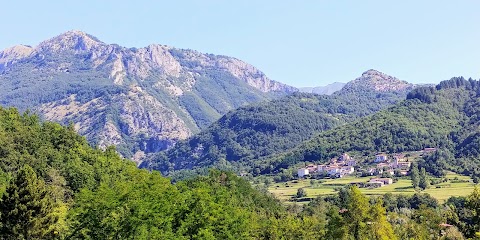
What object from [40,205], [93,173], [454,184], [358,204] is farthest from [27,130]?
[454,184]

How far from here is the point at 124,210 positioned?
46.6 metres

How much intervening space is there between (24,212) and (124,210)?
36.9 ft

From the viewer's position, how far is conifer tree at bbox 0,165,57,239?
4912cm

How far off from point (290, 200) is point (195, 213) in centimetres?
12043

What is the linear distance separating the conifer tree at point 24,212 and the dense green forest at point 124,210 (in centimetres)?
9

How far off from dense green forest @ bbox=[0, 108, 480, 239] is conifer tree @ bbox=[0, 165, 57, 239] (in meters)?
0.09

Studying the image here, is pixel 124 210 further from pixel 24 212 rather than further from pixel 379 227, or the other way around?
pixel 379 227

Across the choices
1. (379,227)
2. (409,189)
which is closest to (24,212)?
(379,227)

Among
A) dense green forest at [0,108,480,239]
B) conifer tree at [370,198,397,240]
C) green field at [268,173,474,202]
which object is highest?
dense green forest at [0,108,480,239]

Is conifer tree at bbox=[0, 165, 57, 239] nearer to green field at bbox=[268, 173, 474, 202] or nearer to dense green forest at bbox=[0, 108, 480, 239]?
dense green forest at bbox=[0, 108, 480, 239]

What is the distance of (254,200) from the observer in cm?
11638

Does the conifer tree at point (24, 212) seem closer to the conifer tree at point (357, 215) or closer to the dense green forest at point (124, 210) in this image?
the dense green forest at point (124, 210)

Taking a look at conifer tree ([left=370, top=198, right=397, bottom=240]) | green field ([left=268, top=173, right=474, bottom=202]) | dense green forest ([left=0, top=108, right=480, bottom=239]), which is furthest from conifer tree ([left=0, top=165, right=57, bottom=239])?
green field ([left=268, top=173, right=474, bottom=202])

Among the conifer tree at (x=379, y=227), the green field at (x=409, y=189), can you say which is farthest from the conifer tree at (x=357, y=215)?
the green field at (x=409, y=189)
